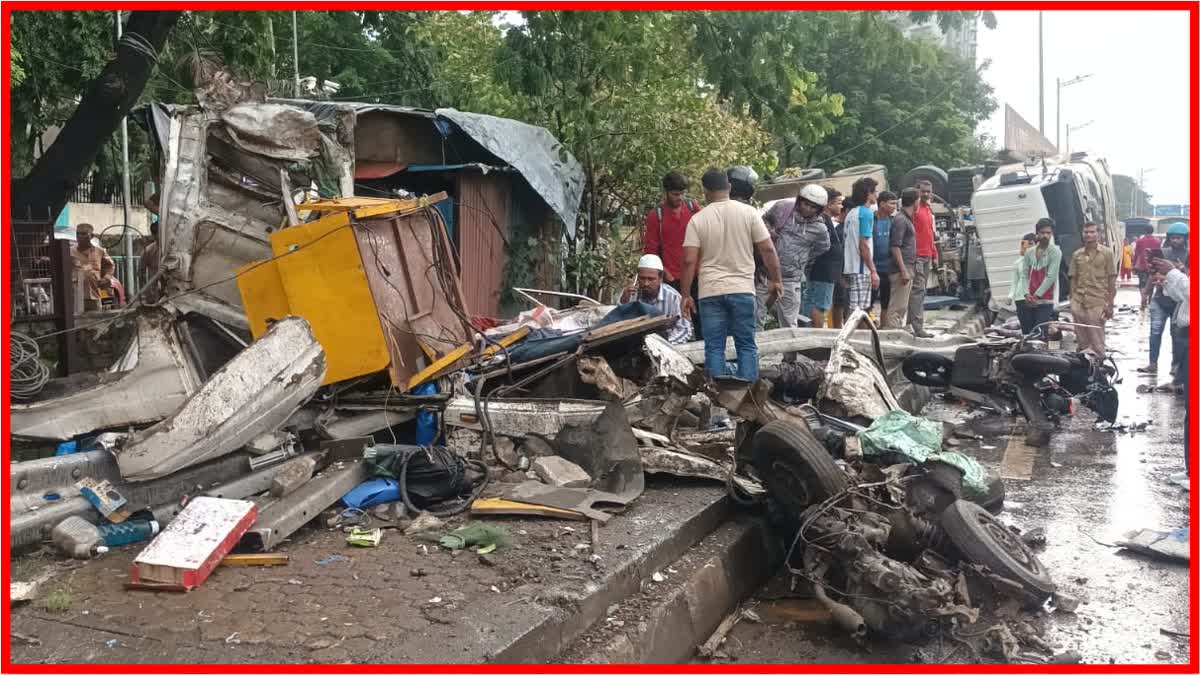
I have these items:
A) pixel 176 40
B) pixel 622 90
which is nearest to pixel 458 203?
pixel 622 90

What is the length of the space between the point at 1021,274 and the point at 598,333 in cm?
802

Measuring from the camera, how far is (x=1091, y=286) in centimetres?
1126

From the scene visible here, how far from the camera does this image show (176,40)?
10.3 m

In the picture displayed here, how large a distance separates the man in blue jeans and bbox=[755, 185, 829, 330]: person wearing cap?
2397mm

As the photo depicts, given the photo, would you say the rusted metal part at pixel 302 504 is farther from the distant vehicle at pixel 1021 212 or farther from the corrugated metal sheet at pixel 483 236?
the distant vehicle at pixel 1021 212

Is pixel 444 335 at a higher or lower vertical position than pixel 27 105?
lower

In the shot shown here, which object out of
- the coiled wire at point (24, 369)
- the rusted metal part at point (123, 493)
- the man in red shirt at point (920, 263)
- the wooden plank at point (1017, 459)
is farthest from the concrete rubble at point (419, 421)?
the man in red shirt at point (920, 263)

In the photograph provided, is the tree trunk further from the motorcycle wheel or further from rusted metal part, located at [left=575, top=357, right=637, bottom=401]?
the motorcycle wheel

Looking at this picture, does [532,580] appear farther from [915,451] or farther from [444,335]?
[444,335]

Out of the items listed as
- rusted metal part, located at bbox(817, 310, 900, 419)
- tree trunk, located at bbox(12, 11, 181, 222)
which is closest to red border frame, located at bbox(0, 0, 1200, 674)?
tree trunk, located at bbox(12, 11, 181, 222)

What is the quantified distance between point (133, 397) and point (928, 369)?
615 cm

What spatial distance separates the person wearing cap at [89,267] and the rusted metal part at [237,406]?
7.44 metres

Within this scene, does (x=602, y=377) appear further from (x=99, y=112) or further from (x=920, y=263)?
(x=920, y=263)

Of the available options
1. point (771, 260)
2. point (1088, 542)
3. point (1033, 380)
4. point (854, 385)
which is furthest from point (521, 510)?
point (1033, 380)
